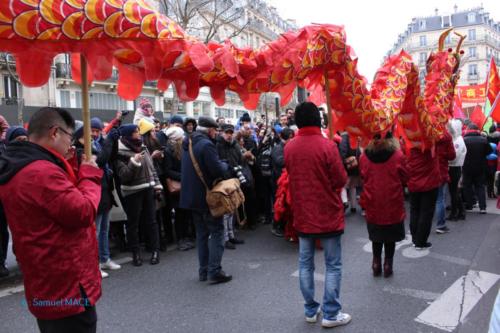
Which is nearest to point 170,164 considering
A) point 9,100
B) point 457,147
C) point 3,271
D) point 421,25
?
point 3,271

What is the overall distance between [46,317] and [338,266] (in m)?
2.30

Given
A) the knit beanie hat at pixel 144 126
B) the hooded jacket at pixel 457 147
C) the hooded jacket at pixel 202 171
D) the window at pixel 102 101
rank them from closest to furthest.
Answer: the hooded jacket at pixel 202 171 → the knit beanie hat at pixel 144 126 → the hooded jacket at pixel 457 147 → the window at pixel 102 101

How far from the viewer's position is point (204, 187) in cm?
475

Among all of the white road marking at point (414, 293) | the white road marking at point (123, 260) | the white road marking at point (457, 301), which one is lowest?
the white road marking at point (123, 260)

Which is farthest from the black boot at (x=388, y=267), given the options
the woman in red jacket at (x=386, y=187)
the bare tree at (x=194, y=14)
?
the bare tree at (x=194, y=14)

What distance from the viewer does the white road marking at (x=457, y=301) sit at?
366 cm

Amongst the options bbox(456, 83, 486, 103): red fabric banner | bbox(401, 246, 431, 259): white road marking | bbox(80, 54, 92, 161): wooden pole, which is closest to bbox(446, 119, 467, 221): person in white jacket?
bbox(401, 246, 431, 259): white road marking

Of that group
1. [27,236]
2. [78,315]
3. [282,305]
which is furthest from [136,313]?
[27,236]

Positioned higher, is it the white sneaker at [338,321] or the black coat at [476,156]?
the black coat at [476,156]

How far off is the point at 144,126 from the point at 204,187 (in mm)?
1768

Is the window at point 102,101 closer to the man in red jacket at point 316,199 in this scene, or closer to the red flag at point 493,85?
the red flag at point 493,85

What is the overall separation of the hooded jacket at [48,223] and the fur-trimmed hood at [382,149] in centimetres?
315

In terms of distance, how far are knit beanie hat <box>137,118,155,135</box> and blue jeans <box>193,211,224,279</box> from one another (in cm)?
182

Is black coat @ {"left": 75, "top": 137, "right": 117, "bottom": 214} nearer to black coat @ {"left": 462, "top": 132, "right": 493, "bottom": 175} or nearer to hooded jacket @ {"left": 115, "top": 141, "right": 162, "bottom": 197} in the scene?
hooded jacket @ {"left": 115, "top": 141, "right": 162, "bottom": 197}
